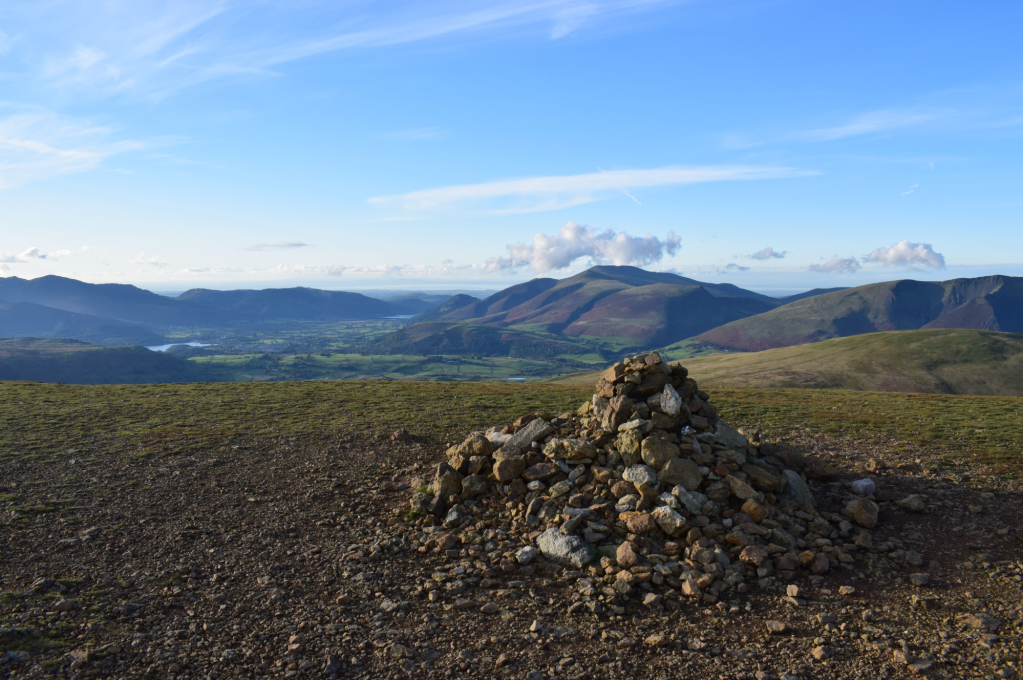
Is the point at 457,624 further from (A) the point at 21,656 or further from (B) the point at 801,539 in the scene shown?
(B) the point at 801,539

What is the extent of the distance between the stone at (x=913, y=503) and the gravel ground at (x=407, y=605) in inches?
8.0

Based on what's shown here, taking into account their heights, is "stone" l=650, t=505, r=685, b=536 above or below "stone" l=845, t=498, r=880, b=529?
above

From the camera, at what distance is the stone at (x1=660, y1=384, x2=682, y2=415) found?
17562 millimetres

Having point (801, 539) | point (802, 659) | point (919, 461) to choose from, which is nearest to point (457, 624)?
point (802, 659)

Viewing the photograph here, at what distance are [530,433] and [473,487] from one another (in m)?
2.75

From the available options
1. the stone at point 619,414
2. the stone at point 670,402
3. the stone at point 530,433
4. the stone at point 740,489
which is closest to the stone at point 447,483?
the stone at point 530,433

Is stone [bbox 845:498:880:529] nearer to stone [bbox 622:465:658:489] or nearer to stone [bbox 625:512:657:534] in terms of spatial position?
stone [bbox 622:465:658:489]

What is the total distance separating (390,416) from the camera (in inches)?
1243

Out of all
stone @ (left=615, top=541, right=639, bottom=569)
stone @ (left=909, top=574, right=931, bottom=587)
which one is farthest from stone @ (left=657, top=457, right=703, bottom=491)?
stone @ (left=909, top=574, right=931, bottom=587)

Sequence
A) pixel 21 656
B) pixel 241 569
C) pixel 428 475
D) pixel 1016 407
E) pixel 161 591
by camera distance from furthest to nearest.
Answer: pixel 1016 407, pixel 428 475, pixel 241 569, pixel 161 591, pixel 21 656

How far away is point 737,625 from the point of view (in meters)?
12.0

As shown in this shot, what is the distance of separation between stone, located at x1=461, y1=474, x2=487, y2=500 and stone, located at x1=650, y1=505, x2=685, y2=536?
5.44 metres

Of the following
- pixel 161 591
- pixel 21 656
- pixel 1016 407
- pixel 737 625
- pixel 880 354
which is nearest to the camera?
pixel 21 656

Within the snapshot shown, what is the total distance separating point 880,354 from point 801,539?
143m
